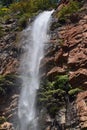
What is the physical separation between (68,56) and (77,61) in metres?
0.83

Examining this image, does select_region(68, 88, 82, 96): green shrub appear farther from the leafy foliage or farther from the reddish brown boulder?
the leafy foliage

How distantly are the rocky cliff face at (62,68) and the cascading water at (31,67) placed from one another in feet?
1.38

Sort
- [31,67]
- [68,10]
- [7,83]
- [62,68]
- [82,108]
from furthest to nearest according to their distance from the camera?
[68,10], [31,67], [7,83], [62,68], [82,108]

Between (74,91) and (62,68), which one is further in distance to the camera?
(62,68)

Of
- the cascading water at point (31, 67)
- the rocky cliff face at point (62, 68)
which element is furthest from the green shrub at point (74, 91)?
the cascading water at point (31, 67)

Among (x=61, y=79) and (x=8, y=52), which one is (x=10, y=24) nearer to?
(x=8, y=52)

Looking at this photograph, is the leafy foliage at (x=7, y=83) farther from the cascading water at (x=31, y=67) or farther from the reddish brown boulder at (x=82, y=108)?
the reddish brown boulder at (x=82, y=108)

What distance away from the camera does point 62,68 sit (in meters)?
18.2

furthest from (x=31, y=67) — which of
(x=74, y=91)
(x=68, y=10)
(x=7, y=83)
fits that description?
(x=68, y=10)

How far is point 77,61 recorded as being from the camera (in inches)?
705

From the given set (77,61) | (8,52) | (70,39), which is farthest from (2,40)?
(77,61)

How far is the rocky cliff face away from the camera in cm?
1574

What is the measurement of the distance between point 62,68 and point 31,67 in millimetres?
2193

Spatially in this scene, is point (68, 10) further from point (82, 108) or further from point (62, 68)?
point (82, 108)
